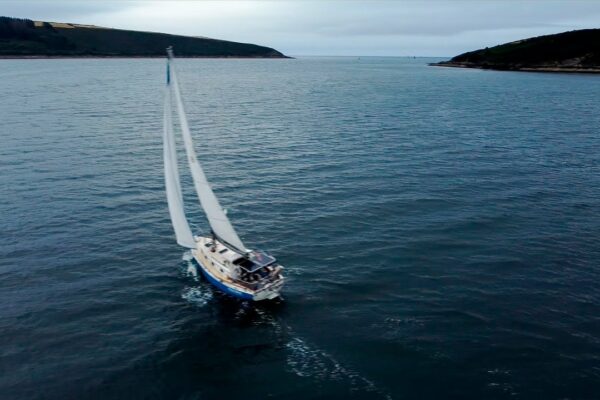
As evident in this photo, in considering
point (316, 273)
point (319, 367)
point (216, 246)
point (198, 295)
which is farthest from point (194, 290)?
point (319, 367)

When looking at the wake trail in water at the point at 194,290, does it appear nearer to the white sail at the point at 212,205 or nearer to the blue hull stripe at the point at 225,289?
the blue hull stripe at the point at 225,289

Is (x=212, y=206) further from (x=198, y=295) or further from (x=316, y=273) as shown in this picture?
(x=316, y=273)

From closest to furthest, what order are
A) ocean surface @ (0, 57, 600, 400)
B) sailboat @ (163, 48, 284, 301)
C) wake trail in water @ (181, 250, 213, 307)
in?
ocean surface @ (0, 57, 600, 400) → sailboat @ (163, 48, 284, 301) → wake trail in water @ (181, 250, 213, 307)

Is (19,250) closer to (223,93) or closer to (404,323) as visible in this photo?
(404,323)

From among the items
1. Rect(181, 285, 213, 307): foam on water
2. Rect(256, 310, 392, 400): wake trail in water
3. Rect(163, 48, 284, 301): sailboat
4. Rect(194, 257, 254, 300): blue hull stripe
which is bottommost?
Rect(256, 310, 392, 400): wake trail in water

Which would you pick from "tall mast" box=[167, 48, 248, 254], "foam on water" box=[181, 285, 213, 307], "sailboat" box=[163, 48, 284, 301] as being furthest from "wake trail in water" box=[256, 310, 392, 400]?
"tall mast" box=[167, 48, 248, 254]

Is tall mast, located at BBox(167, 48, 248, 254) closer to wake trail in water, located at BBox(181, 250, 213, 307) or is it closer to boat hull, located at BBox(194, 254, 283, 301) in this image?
boat hull, located at BBox(194, 254, 283, 301)
